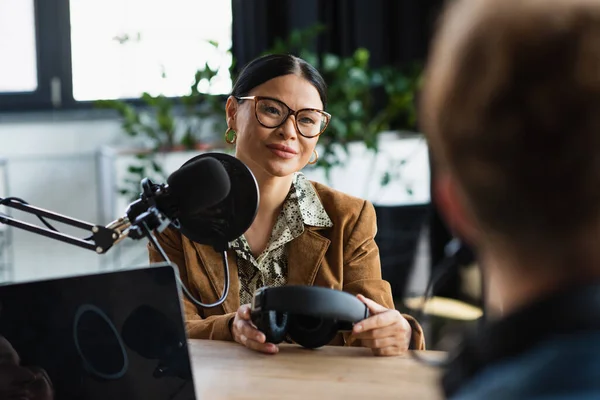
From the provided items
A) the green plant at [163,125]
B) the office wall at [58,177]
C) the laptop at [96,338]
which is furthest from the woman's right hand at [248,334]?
the office wall at [58,177]

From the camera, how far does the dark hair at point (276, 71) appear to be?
1.76 m

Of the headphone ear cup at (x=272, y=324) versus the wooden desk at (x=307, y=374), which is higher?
the headphone ear cup at (x=272, y=324)

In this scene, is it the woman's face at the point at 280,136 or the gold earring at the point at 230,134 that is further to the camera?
the gold earring at the point at 230,134

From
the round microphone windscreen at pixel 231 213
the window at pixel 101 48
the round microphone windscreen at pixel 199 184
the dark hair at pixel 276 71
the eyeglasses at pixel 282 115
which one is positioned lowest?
the round microphone windscreen at pixel 231 213

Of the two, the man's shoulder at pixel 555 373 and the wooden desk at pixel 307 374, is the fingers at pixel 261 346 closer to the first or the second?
the wooden desk at pixel 307 374

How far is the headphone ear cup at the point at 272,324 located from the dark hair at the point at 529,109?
828 millimetres

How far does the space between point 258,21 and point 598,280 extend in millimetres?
4282

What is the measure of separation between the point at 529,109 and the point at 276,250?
1.25 metres

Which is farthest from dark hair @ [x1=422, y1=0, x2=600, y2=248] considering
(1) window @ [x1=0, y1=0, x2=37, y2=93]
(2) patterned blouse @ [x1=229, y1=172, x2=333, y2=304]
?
(1) window @ [x1=0, y1=0, x2=37, y2=93]

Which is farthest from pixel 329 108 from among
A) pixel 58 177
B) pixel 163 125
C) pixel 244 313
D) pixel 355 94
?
pixel 244 313

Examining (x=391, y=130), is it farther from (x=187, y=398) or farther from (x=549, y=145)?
(x=549, y=145)

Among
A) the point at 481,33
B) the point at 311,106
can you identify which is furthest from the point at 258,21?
the point at 481,33

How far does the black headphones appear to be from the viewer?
51.1 inches

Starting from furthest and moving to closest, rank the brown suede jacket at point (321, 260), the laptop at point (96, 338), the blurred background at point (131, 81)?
the blurred background at point (131, 81) < the brown suede jacket at point (321, 260) < the laptop at point (96, 338)
